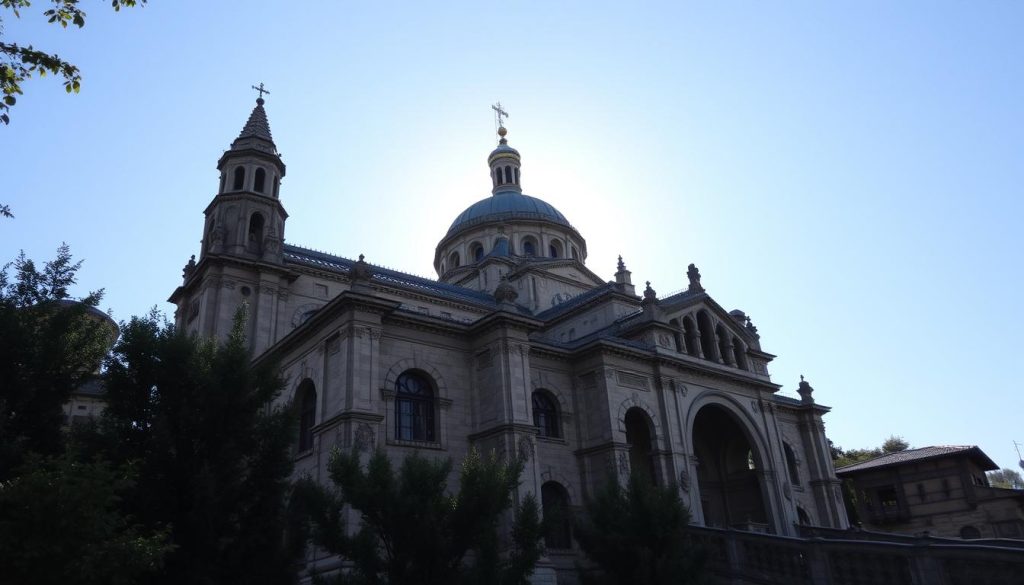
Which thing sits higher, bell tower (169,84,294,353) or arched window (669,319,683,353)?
bell tower (169,84,294,353)

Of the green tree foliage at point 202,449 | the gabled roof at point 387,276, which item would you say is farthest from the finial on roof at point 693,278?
the green tree foliage at point 202,449

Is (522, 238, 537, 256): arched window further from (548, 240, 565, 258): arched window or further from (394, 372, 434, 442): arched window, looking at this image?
(394, 372, 434, 442): arched window

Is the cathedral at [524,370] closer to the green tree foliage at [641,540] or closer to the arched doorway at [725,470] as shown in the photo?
the arched doorway at [725,470]

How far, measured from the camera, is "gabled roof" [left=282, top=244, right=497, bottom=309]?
34219 mm

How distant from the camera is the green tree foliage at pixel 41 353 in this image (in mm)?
14523

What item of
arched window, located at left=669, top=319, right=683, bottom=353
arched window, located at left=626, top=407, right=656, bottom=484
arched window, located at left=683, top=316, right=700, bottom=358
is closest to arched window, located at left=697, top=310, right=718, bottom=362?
arched window, located at left=683, top=316, right=700, bottom=358

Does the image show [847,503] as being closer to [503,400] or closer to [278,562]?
[503,400]

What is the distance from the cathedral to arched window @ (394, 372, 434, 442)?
0.05 m

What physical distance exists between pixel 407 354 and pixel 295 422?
9.59 m

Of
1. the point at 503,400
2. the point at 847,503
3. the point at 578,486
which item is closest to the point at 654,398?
the point at 578,486

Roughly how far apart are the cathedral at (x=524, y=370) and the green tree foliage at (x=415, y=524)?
251 centimetres

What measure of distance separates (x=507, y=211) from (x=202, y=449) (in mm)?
39649

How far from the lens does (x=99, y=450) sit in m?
13.0

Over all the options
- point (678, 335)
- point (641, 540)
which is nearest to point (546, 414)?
point (678, 335)
